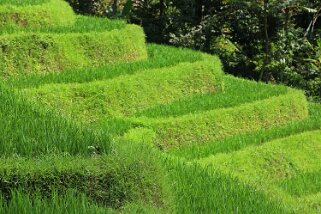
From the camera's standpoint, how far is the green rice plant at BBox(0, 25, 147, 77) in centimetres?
916

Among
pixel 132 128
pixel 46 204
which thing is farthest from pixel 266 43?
pixel 46 204

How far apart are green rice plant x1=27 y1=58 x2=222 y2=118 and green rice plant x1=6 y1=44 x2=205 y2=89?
0.57 feet

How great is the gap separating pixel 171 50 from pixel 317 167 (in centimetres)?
405

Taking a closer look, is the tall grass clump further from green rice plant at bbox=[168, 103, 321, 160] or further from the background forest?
the background forest

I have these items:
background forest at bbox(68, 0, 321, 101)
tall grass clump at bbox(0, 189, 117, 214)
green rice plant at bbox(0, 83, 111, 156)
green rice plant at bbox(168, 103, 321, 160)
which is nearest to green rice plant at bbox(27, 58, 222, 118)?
green rice plant at bbox(168, 103, 321, 160)

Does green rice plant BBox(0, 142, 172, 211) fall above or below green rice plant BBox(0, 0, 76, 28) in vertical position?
above

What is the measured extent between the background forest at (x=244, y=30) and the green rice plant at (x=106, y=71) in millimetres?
4814

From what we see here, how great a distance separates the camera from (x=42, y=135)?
4.98 m

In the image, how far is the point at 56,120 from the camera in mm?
5477

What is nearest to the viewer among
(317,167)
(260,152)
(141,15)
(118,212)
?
(118,212)

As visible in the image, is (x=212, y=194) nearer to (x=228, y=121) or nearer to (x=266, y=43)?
(x=228, y=121)

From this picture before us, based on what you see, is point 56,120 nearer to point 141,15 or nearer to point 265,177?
point 265,177

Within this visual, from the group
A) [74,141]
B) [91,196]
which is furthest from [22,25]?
[91,196]

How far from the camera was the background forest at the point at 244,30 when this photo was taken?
16.7 meters
